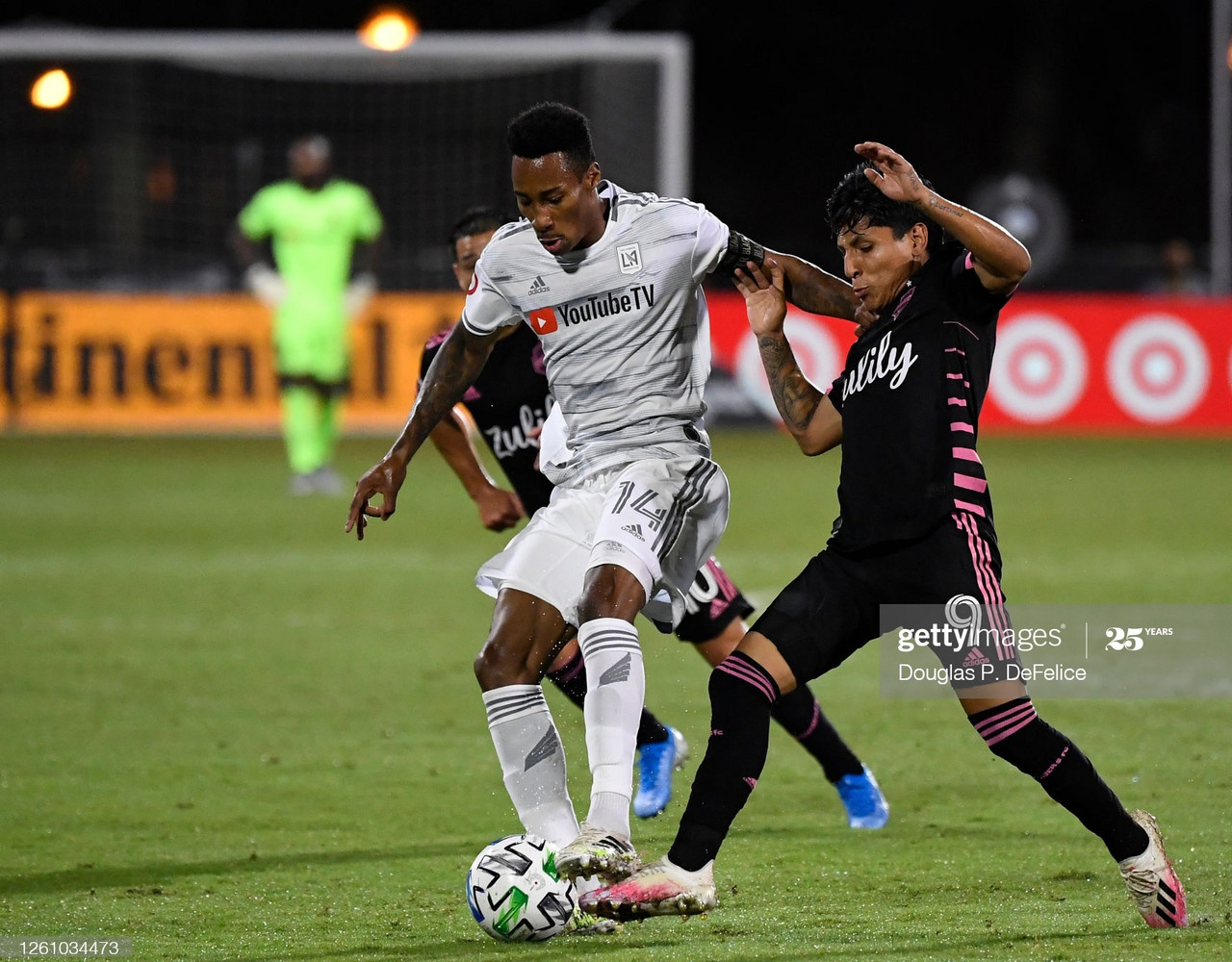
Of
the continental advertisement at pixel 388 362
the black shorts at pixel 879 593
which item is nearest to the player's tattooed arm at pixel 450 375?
the black shorts at pixel 879 593

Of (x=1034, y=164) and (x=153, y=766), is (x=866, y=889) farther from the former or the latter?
(x=1034, y=164)

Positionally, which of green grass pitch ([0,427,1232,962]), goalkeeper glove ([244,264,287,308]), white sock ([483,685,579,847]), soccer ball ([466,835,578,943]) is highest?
white sock ([483,685,579,847])

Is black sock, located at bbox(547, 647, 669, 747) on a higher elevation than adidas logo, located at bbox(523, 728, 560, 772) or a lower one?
lower

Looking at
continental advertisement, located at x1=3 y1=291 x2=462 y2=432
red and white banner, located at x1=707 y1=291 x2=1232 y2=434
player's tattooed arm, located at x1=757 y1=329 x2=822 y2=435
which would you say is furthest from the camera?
red and white banner, located at x1=707 y1=291 x2=1232 y2=434

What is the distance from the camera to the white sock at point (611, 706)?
453cm

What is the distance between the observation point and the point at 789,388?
4.88 meters

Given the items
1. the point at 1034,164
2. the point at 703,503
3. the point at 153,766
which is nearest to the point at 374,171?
the point at 1034,164

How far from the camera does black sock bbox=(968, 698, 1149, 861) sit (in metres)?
4.48

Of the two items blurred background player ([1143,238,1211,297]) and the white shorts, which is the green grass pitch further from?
blurred background player ([1143,238,1211,297])

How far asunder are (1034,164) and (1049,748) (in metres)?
26.9

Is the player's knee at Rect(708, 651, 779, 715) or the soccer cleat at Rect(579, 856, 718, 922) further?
the player's knee at Rect(708, 651, 779, 715)

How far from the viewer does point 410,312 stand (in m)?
19.5

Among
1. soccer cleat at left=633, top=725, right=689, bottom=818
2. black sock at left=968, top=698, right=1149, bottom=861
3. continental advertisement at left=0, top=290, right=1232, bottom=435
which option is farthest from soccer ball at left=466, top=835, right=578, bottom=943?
continental advertisement at left=0, top=290, right=1232, bottom=435

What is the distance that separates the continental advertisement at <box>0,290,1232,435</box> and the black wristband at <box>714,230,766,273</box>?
13.8 m
